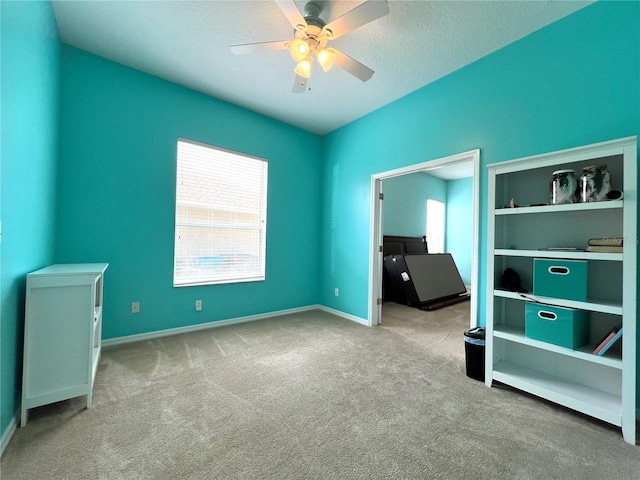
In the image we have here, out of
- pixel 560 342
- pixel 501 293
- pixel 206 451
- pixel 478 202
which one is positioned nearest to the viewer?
pixel 206 451

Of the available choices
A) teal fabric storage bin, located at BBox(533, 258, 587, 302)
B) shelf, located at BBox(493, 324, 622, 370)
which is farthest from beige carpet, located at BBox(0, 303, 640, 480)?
teal fabric storage bin, located at BBox(533, 258, 587, 302)

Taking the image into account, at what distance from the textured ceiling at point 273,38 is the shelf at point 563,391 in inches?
107

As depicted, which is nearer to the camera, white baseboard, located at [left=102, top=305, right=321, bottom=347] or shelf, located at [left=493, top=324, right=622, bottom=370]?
shelf, located at [left=493, top=324, right=622, bottom=370]

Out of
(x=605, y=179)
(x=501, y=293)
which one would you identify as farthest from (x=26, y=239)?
(x=605, y=179)

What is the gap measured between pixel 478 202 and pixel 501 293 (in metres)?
0.87

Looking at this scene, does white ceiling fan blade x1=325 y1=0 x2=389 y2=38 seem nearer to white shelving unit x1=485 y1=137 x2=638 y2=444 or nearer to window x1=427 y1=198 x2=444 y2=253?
white shelving unit x1=485 y1=137 x2=638 y2=444

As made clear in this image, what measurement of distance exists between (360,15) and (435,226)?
5733 millimetres

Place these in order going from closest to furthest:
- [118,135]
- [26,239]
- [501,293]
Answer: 1. [26,239]
2. [501,293]
3. [118,135]

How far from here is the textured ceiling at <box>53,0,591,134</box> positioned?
1964 mm

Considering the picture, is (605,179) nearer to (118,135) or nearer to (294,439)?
(294,439)

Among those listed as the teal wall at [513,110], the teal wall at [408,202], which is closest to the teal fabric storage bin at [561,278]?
the teal wall at [513,110]

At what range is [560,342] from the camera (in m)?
1.75

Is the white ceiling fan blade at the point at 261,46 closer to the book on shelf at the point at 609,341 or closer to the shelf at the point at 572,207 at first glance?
the shelf at the point at 572,207

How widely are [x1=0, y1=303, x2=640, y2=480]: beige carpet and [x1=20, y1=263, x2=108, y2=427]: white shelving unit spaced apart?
6.6 inches
